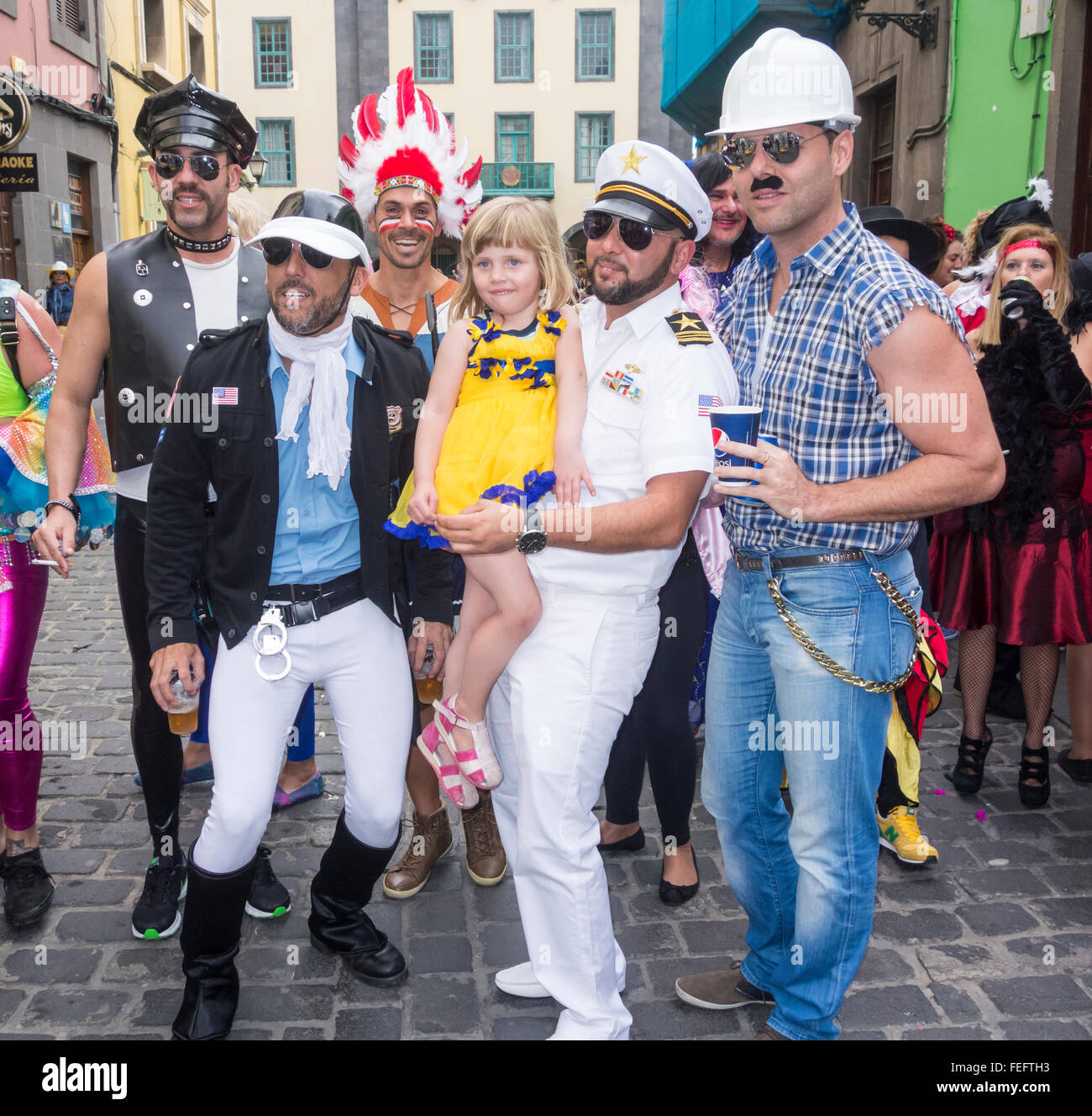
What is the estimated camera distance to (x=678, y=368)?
268cm

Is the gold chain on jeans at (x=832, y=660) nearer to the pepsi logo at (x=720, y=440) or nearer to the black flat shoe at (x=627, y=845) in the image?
the pepsi logo at (x=720, y=440)

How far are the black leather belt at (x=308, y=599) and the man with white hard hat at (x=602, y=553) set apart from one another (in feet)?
1.86

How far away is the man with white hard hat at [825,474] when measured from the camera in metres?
2.49

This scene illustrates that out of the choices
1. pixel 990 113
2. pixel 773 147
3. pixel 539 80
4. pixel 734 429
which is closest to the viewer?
pixel 734 429

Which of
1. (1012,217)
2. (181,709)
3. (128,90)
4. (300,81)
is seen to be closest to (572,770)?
(181,709)

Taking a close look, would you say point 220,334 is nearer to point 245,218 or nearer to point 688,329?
point 688,329

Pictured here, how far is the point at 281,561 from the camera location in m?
3.13

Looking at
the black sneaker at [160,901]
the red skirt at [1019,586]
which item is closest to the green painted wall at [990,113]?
the red skirt at [1019,586]

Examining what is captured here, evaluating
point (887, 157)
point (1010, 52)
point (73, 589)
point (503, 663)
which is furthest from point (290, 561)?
point (887, 157)

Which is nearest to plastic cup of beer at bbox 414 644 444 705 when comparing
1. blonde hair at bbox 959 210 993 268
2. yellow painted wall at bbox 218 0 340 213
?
blonde hair at bbox 959 210 993 268

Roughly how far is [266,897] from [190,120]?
2743 millimetres

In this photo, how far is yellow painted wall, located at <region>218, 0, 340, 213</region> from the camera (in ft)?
117

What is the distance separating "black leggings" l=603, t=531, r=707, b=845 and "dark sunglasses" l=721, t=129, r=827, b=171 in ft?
4.39
